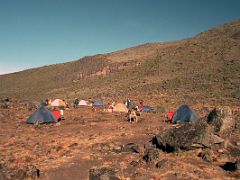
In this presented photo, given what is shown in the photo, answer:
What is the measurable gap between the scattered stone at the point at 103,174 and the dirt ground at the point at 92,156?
30 cm

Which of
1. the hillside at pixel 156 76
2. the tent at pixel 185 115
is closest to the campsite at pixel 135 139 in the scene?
the tent at pixel 185 115

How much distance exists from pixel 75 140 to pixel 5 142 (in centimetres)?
465

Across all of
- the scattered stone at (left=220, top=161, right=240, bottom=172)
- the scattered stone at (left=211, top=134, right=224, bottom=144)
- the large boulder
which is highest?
the large boulder

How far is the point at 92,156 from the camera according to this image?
1584 centimetres

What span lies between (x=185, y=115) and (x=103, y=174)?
14879mm

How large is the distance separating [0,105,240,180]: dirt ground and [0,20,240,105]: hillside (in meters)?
27.1

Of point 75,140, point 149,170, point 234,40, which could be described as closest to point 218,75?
point 234,40

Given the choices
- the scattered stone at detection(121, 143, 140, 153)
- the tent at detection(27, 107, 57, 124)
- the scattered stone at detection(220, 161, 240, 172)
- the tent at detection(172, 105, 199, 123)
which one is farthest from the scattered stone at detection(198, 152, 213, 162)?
the tent at detection(27, 107, 57, 124)

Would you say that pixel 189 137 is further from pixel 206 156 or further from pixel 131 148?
pixel 131 148

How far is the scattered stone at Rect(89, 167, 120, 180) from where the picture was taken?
12.1m

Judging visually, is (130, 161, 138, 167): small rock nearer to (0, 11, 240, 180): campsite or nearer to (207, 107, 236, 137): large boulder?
(0, 11, 240, 180): campsite

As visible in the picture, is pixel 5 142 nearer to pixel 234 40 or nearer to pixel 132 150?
pixel 132 150

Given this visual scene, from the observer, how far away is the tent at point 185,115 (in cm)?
2534

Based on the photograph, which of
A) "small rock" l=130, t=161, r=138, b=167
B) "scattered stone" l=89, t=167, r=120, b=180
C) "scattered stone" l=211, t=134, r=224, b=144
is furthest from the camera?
"scattered stone" l=211, t=134, r=224, b=144
